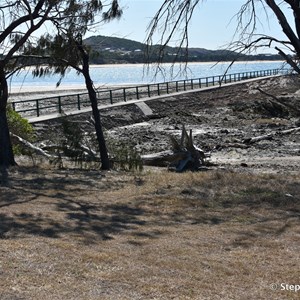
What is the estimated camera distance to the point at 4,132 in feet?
51.5

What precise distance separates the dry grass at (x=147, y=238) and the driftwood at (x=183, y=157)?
438cm

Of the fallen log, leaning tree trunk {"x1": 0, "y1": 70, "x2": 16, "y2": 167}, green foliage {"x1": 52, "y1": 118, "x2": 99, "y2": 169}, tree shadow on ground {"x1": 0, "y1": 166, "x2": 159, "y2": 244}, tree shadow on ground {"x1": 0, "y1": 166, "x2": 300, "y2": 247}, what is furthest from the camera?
the fallen log

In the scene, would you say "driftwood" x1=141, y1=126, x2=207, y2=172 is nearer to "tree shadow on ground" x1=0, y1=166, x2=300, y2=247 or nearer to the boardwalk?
"tree shadow on ground" x1=0, y1=166, x2=300, y2=247

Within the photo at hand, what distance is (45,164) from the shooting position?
18047 mm

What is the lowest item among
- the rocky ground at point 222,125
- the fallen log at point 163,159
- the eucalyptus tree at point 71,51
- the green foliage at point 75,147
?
the rocky ground at point 222,125

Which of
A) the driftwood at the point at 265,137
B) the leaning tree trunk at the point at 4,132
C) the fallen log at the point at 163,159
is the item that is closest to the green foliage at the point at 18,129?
the leaning tree trunk at the point at 4,132

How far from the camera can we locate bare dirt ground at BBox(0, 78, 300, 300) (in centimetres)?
615

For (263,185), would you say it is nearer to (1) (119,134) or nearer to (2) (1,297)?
(2) (1,297)

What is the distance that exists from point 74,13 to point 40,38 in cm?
150

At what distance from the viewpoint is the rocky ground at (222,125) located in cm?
2497

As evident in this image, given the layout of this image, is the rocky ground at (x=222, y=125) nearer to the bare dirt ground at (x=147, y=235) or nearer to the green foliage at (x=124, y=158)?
the bare dirt ground at (x=147, y=235)

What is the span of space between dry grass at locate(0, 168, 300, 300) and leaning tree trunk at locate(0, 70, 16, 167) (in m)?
1.50

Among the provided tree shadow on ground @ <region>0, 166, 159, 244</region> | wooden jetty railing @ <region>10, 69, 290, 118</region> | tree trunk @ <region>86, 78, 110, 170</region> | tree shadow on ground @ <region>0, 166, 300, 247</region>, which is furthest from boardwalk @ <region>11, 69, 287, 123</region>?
tree shadow on ground @ <region>0, 166, 300, 247</region>

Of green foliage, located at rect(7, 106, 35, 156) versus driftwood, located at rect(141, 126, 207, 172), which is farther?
green foliage, located at rect(7, 106, 35, 156)
